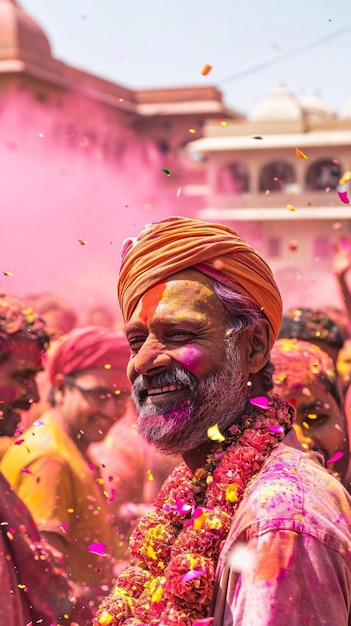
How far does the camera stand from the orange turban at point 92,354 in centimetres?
578

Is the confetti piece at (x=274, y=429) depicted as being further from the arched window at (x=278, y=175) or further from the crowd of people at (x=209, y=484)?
the arched window at (x=278, y=175)

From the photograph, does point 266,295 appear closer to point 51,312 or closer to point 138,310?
point 138,310

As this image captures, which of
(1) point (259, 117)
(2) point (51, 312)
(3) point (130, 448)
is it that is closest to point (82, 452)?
(3) point (130, 448)

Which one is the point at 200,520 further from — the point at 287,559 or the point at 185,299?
the point at 185,299

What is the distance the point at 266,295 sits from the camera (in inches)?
118

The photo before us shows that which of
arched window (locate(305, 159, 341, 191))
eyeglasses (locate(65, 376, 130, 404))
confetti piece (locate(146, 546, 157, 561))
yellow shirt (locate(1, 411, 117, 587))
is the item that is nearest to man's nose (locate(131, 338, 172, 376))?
confetti piece (locate(146, 546, 157, 561))

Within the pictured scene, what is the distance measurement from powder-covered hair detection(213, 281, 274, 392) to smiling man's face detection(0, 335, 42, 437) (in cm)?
259

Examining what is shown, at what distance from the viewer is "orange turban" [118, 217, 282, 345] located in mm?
2910

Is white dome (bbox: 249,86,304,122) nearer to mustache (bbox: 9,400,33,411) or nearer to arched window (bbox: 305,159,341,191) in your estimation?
arched window (bbox: 305,159,341,191)

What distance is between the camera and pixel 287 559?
2361 mm

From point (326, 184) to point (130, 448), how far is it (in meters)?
11.0

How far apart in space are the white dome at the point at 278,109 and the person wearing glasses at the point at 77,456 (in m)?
11.1

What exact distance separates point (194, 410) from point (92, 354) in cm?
302

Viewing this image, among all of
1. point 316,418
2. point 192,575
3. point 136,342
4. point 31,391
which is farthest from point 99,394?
point 192,575
